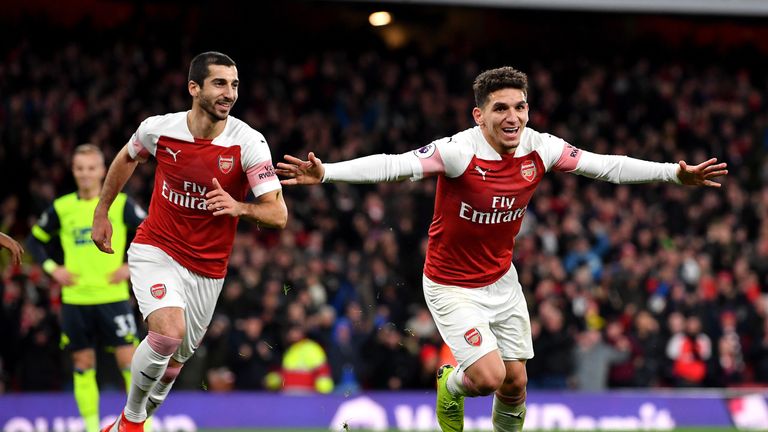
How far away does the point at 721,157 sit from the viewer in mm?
23141

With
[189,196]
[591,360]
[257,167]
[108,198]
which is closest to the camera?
[257,167]

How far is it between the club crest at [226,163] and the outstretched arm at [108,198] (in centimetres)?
77

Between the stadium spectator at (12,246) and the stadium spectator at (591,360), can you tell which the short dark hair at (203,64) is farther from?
the stadium spectator at (591,360)

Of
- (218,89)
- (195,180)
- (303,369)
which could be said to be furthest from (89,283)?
(303,369)

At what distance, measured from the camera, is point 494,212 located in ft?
28.0

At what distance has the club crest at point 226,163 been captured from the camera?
333 inches

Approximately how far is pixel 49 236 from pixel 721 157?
15.5m

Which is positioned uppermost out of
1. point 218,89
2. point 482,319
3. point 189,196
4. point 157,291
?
point 218,89

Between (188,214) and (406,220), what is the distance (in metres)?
10.2

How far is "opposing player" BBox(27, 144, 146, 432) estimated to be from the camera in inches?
419

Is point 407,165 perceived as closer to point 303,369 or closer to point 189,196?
point 189,196

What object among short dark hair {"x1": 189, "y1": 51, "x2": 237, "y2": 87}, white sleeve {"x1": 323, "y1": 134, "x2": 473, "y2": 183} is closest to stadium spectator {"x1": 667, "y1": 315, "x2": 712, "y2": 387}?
white sleeve {"x1": 323, "y1": 134, "x2": 473, "y2": 183}

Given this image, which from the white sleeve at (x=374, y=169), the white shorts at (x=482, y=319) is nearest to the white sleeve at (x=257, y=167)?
the white sleeve at (x=374, y=169)

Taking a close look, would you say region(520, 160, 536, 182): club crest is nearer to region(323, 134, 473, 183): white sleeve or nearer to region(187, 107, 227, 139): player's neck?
region(323, 134, 473, 183): white sleeve
